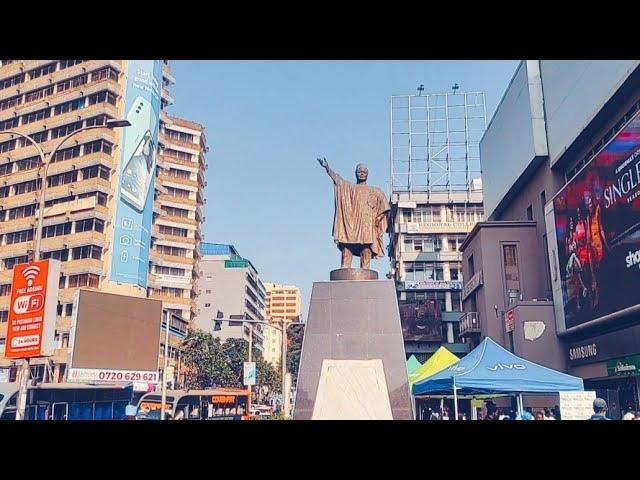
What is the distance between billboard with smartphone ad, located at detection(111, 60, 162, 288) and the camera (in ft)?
175

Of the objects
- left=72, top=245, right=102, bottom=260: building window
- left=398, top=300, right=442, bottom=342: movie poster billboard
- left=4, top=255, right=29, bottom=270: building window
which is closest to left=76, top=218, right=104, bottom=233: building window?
left=72, top=245, right=102, bottom=260: building window

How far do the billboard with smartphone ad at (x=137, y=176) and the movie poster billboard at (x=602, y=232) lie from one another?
1393 inches

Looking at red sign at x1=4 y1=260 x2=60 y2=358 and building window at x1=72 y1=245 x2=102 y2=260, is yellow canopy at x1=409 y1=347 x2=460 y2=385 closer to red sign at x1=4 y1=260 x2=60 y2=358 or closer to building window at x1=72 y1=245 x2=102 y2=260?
red sign at x1=4 y1=260 x2=60 y2=358

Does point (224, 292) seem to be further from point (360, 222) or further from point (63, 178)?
point (360, 222)

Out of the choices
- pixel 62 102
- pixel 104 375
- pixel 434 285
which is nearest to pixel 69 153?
pixel 62 102

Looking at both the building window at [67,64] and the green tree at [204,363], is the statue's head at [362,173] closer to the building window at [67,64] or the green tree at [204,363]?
the green tree at [204,363]

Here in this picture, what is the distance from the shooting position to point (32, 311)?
10.9 metres

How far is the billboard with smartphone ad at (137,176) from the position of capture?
175ft

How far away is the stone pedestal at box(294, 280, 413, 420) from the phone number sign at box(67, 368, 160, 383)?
82.2 feet

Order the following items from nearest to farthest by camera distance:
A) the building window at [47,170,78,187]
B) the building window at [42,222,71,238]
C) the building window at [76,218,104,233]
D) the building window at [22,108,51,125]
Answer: the building window at [76,218,104,233]
the building window at [42,222,71,238]
the building window at [47,170,78,187]
the building window at [22,108,51,125]

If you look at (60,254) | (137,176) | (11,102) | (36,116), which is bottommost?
(60,254)

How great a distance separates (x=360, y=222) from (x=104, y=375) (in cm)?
2570
